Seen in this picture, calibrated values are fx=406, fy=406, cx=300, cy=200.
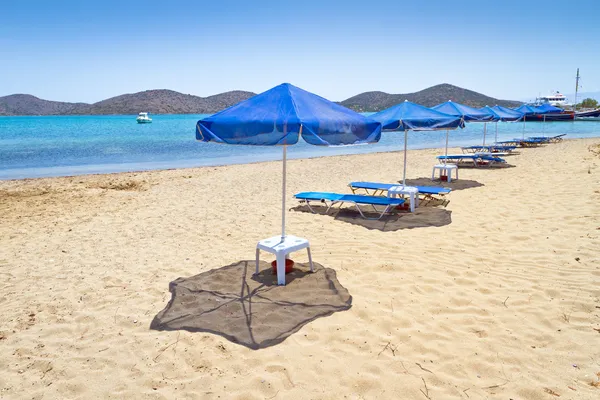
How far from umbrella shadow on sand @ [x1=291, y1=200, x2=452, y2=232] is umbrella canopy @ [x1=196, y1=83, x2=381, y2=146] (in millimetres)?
2853

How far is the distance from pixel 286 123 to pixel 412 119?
4958 millimetres

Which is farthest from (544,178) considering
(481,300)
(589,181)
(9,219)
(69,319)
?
(9,219)

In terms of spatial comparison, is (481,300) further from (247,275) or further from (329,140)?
(247,275)

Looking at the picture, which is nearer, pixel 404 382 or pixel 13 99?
pixel 404 382

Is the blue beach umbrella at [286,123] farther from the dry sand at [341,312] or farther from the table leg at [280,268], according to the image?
the dry sand at [341,312]

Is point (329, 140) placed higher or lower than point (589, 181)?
higher

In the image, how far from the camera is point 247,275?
5047mm

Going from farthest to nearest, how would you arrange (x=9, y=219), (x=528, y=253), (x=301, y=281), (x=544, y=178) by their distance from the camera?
(x=544, y=178) → (x=9, y=219) → (x=528, y=253) → (x=301, y=281)

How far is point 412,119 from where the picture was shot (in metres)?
8.12

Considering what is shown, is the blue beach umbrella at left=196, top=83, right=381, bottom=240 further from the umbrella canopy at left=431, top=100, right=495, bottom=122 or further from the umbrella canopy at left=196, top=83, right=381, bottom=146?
the umbrella canopy at left=431, top=100, right=495, bottom=122

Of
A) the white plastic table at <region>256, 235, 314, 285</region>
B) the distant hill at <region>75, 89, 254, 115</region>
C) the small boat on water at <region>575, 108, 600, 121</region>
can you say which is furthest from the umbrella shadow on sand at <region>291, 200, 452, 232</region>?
the distant hill at <region>75, 89, 254, 115</region>

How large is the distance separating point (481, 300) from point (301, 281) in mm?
1970

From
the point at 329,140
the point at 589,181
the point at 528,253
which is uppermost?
the point at 329,140

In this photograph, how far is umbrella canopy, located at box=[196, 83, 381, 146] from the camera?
387 centimetres
